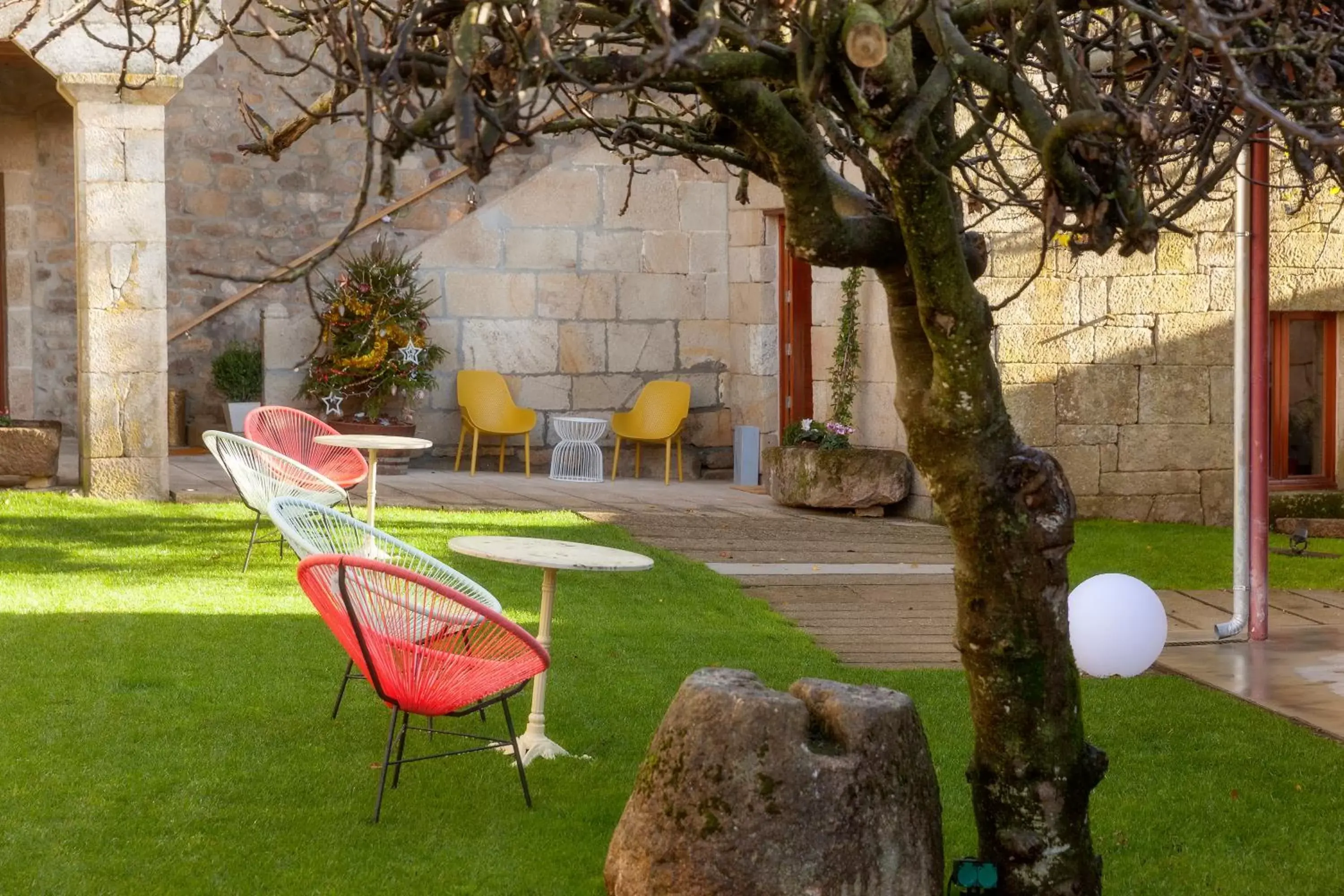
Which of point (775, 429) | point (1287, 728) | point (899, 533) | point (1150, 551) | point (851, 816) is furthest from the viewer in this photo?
point (775, 429)

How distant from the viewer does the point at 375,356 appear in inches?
501

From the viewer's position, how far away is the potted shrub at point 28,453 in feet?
35.2

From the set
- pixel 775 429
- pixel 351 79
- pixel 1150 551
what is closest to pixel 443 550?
pixel 1150 551

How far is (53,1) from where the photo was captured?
1018 cm

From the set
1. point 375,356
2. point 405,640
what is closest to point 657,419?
point 375,356

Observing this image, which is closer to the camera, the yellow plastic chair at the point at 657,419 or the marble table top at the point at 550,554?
the marble table top at the point at 550,554

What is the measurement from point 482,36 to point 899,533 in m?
8.21

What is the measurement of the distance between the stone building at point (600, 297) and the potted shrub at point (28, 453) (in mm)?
1405

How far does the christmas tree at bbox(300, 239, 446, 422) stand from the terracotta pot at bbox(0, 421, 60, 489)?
2.41 metres

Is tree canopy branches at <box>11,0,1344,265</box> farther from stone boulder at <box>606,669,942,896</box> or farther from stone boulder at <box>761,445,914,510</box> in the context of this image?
stone boulder at <box>761,445,914,510</box>

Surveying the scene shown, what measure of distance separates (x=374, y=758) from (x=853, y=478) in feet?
22.2

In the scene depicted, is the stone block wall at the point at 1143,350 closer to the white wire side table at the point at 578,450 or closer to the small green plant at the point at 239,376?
the white wire side table at the point at 578,450

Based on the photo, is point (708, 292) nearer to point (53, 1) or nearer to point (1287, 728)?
point (53, 1)

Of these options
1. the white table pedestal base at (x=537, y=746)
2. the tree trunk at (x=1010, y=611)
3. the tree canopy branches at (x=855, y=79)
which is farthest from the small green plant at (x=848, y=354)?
the tree trunk at (x=1010, y=611)
